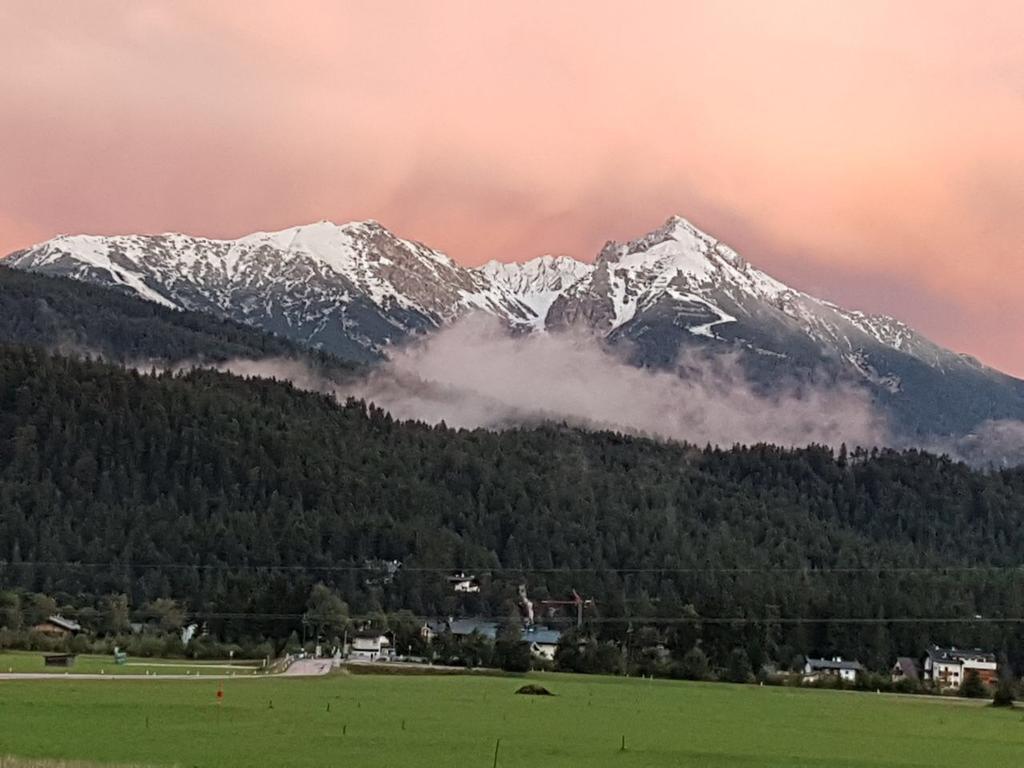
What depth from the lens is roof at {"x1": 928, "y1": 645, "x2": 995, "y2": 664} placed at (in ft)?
577

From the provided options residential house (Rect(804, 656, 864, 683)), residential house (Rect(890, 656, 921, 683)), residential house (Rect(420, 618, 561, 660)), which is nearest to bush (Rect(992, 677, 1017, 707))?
residential house (Rect(804, 656, 864, 683))

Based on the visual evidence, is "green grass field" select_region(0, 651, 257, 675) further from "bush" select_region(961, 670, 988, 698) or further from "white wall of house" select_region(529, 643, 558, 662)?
"bush" select_region(961, 670, 988, 698)

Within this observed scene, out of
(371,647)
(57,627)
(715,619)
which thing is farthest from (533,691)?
(57,627)

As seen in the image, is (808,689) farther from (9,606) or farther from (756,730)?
(9,606)

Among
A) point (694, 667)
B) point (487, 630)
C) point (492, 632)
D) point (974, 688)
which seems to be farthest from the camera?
point (487, 630)

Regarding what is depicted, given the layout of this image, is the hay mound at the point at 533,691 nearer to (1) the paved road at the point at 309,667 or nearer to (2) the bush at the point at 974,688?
(1) the paved road at the point at 309,667

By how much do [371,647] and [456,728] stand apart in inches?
3630

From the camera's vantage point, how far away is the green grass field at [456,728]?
5966cm

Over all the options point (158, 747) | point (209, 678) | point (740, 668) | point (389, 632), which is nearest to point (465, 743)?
point (158, 747)

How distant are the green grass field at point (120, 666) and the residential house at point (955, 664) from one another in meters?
78.9

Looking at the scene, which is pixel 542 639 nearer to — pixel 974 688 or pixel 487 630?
pixel 487 630

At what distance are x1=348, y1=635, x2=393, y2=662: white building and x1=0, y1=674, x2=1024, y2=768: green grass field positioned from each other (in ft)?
146

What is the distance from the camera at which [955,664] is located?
174 meters

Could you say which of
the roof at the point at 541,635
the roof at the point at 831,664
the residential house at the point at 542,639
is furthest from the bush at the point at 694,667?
the roof at the point at 541,635
